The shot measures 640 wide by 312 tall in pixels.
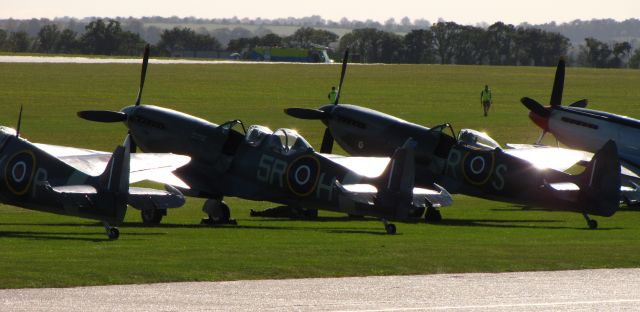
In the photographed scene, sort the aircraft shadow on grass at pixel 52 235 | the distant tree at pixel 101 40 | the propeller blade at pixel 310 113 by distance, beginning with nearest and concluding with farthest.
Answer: the aircraft shadow on grass at pixel 52 235 → the propeller blade at pixel 310 113 → the distant tree at pixel 101 40

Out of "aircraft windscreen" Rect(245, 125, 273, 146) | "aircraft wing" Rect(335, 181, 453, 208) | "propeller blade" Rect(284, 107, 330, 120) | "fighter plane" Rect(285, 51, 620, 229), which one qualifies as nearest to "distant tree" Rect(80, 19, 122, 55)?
"propeller blade" Rect(284, 107, 330, 120)

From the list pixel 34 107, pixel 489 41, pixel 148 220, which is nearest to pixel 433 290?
pixel 148 220

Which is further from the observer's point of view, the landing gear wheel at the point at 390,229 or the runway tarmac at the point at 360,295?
the landing gear wheel at the point at 390,229

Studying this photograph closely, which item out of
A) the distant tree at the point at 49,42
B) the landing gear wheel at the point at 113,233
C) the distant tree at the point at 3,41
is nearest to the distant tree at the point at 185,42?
the distant tree at the point at 49,42

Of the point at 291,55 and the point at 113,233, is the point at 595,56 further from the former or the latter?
the point at 113,233

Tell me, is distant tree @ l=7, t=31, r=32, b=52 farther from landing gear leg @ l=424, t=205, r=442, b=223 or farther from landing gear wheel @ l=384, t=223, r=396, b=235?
landing gear wheel @ l=384, t=223, r=396, b=235

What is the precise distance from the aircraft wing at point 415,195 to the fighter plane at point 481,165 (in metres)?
1.21

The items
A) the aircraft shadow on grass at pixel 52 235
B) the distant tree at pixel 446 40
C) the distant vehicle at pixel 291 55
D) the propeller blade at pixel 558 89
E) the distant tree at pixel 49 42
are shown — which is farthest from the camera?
the distant tree at pixel 446 40

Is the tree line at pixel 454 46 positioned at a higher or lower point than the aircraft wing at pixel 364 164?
lower

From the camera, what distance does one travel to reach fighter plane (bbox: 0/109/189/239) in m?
20.3

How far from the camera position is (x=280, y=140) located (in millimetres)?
25391

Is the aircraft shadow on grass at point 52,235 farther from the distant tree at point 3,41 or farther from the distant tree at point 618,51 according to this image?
the distant tree at point 3,41

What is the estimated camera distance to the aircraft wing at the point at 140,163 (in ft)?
78.9

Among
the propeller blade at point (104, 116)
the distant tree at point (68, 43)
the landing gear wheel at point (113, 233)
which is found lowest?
the distant tree at point (68, 43)
